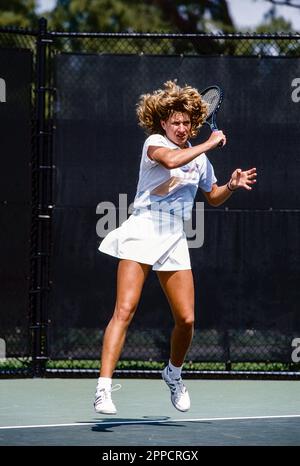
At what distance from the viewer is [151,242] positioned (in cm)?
779

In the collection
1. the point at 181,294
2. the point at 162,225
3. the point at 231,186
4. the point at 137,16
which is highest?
the point at 137,16

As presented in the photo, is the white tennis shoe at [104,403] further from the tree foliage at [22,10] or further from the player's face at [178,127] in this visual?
the tree foliage at [22,10]

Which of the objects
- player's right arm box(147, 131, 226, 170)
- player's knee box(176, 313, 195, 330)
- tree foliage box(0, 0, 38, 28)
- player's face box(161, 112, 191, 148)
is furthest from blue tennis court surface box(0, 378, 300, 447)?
tree foliage box(0, 0, 38, 28)

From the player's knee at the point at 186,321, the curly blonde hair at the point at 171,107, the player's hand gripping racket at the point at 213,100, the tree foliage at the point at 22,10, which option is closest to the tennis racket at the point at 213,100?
the player's hand gripping racket at the point at 213,100

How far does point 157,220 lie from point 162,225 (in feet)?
0.15

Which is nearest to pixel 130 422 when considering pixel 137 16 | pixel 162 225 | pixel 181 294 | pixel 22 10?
pixel 181 294

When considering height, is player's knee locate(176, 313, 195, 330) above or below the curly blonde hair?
below

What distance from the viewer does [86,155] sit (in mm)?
10297

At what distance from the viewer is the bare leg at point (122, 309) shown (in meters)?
7.64

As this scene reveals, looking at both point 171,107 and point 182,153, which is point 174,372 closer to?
point 182,153

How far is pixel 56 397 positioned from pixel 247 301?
6.30ft

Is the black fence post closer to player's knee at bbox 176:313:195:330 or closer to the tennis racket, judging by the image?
the tennis racket

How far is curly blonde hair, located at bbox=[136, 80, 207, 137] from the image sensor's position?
Result: 7895mm
